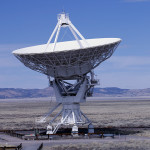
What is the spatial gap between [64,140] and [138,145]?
7.73 m

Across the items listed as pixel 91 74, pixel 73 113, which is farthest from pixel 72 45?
pixel 73 113

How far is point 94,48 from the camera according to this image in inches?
1702

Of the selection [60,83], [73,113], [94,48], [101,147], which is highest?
[94,48]

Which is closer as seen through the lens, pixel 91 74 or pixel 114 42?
pixel 114 42

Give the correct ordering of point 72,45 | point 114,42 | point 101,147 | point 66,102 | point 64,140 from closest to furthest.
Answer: point 101,147 < point 64,140 < point 114,42 < point 66,102 < point 72,45

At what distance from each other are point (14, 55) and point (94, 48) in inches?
376

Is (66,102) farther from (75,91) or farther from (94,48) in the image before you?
(94,48)

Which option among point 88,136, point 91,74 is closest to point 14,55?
point 91,74

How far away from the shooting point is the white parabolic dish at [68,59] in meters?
43.3

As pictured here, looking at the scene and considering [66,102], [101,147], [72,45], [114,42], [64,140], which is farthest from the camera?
[72,45]

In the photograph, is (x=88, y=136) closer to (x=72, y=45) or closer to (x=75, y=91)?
(x=75, y=91)

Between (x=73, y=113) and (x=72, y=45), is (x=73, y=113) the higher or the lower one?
the lower one

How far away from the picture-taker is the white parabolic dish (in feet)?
142

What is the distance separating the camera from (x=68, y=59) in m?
44.2
